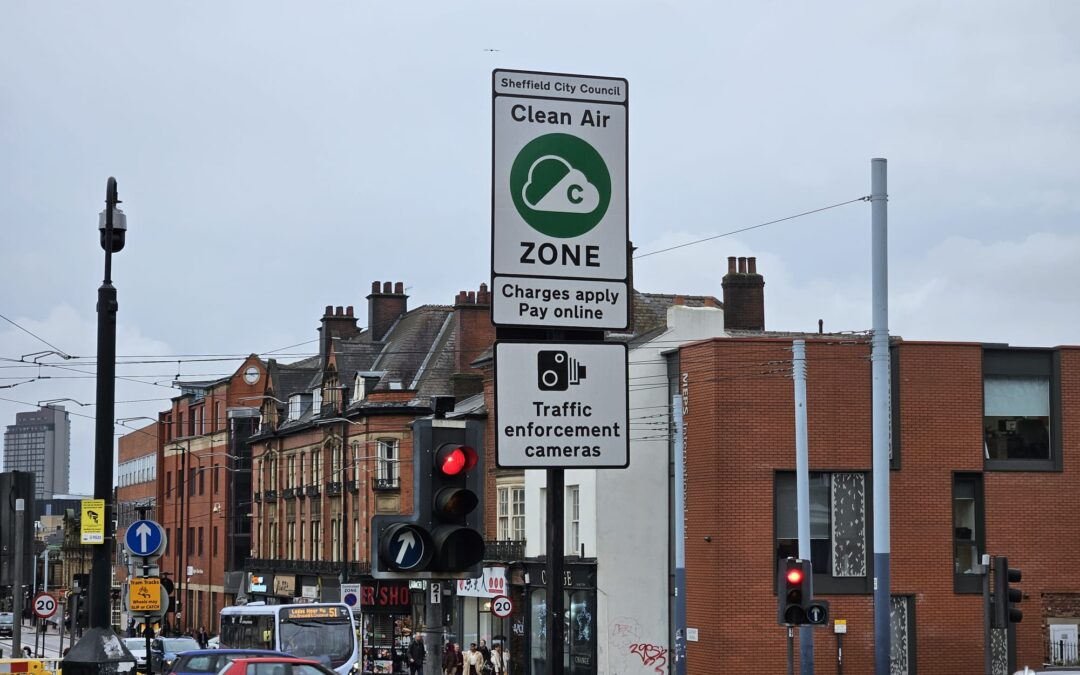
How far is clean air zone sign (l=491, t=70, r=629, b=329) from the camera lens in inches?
291

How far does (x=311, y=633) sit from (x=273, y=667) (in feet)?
48.3

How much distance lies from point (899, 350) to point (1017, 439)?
3845mm

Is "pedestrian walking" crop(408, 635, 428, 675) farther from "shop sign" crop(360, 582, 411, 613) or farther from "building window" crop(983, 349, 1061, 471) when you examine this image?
"building window" crop(983, 349, 1061, 471)

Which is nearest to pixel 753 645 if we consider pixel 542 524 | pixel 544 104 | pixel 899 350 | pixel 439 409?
pixel 899 350

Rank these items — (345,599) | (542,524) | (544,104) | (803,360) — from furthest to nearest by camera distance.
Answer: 1. (345,599)
2. (542,524)
3. (803,360)
4. (544,104)

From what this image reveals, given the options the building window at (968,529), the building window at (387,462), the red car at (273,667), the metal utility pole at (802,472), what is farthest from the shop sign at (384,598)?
the red car at (273,667)

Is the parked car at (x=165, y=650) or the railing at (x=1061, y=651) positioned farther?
the parked car at (x=165, y=650)

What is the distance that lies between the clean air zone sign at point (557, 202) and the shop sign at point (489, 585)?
4411 cm

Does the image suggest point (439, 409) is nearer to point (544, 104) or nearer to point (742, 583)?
point (544, 104)

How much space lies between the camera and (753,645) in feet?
124

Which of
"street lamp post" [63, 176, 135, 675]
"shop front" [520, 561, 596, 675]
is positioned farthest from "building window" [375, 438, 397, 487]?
"street lamp post" [63, 176, 135, 675]

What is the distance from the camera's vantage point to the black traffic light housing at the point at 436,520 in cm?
875

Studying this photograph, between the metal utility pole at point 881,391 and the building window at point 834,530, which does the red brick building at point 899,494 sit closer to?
the building window at point 834,530

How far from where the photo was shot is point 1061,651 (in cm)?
3897
